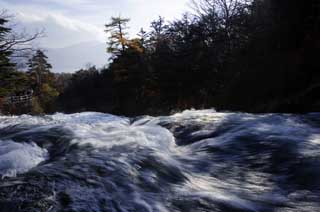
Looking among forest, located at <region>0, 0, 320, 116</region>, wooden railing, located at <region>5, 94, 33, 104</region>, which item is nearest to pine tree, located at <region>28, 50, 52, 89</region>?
forest, located at <region>0, 0, 320, 116</region>

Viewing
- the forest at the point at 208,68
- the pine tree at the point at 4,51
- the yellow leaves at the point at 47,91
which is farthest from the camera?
the yellow leaves at the point at 47,91

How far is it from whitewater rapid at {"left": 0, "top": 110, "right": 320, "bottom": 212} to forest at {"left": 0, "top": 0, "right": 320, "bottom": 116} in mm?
4106

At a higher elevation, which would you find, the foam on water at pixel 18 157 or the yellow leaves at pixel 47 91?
the foam on water at pixel 18 157

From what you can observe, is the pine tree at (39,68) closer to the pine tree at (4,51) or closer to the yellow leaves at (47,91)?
the yellow leaves at (47,91)

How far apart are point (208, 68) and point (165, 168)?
19.5 meters

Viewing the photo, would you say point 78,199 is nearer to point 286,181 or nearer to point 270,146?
point 286,181

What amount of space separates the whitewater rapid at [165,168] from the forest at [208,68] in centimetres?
411

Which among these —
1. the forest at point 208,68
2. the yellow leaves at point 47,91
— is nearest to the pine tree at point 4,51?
the forest at point 208,68

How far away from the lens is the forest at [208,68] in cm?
1329

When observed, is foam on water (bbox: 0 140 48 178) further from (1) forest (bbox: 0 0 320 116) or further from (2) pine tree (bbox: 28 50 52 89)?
(2) pine tree (bbox: 28 50 52 89)

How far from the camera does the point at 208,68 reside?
79.9 feet

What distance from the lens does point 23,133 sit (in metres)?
7.89

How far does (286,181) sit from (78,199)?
7.96 feet

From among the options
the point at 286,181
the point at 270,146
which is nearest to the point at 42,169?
the point at 286,181
